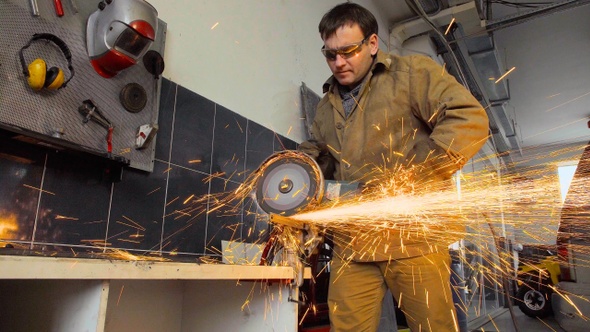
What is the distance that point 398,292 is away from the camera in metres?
1.70

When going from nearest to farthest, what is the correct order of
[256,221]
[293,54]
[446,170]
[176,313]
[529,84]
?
[446,170]
[176,313]
[256,221]
[293,54]
[529,84]

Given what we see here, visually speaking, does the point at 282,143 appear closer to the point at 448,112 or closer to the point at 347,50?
the point at 347,50

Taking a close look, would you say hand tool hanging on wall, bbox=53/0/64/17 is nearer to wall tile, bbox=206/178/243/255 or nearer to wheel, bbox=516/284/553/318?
wall tile, bbox=206/178/243/255

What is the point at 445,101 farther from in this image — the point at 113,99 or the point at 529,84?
the point at 529,84

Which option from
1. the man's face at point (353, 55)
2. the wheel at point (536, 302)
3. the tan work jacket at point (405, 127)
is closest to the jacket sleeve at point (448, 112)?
the tan work jacket at point (405, 127)

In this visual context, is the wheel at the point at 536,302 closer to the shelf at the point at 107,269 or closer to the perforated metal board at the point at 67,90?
the shelf at the point at 107,269

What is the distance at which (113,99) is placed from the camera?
1827mm

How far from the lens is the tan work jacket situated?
5.31ft

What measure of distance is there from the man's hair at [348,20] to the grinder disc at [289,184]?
61 centimetres

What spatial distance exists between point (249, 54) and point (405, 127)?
1357mm

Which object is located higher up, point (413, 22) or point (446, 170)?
point (413, 22)

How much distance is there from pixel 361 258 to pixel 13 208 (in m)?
1.30

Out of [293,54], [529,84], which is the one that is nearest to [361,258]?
[293,54]

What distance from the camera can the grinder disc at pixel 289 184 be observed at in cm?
177
